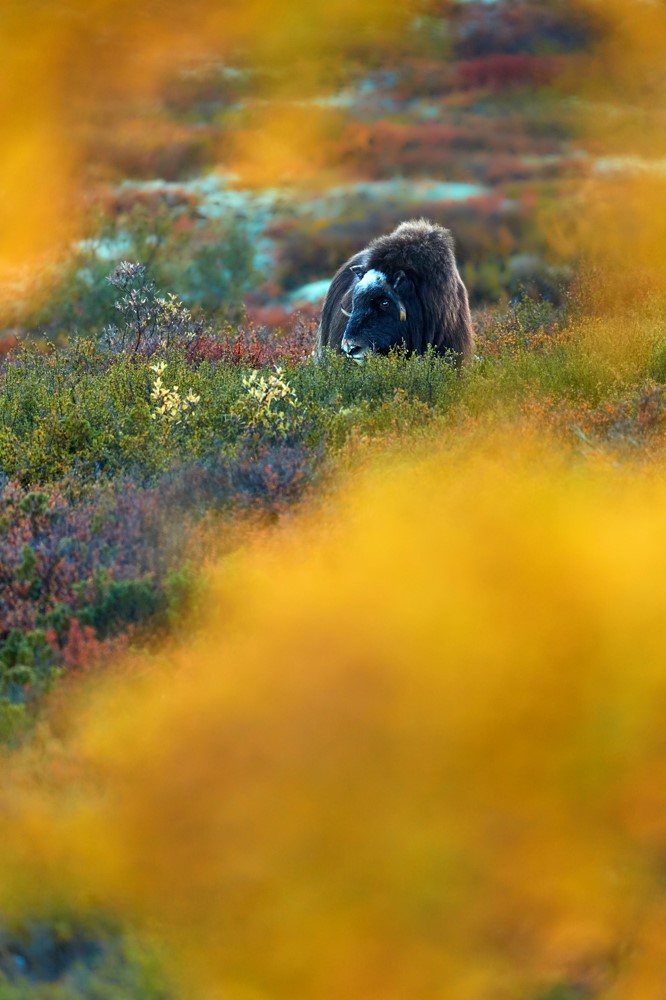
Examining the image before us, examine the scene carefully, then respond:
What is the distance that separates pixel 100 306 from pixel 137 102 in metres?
6.00

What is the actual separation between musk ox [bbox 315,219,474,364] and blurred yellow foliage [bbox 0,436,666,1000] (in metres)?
5.52

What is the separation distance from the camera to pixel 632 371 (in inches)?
348

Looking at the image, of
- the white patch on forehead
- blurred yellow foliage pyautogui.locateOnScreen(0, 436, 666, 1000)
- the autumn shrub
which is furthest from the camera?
the autumn shrub

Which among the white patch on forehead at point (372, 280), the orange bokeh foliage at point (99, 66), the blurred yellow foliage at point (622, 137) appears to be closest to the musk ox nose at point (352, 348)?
the white patch on forehead at point (372, 280)

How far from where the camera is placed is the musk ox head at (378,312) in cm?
1109

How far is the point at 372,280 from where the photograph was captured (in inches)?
444

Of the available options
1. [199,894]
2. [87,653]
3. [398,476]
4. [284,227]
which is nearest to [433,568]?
[398,476]

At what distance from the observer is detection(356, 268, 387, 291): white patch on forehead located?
11242 mm

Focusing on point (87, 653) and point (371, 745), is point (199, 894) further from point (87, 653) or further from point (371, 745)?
point (87, 653)

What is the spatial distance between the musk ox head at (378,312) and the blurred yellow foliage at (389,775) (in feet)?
17.8

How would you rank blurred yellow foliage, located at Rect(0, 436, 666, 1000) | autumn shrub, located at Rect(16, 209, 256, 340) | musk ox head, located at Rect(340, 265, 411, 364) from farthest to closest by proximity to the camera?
autumn shrub, located at Rect(16, 209, 256, 340) < musk ox head, located at Rect(340, 265, 411, 364) < blurred yellow foliage, located at Rect(0, 436, 666, 1000)

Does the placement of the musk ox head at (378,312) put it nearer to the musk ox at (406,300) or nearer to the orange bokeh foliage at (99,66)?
the musk ox at (406,300)

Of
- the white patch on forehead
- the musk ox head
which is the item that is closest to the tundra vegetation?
the musk ox head

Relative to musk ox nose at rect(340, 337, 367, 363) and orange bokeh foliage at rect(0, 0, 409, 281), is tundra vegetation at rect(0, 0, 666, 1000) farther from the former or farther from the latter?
orange bokeh foliage at rect(0, 0, 409, 281)
